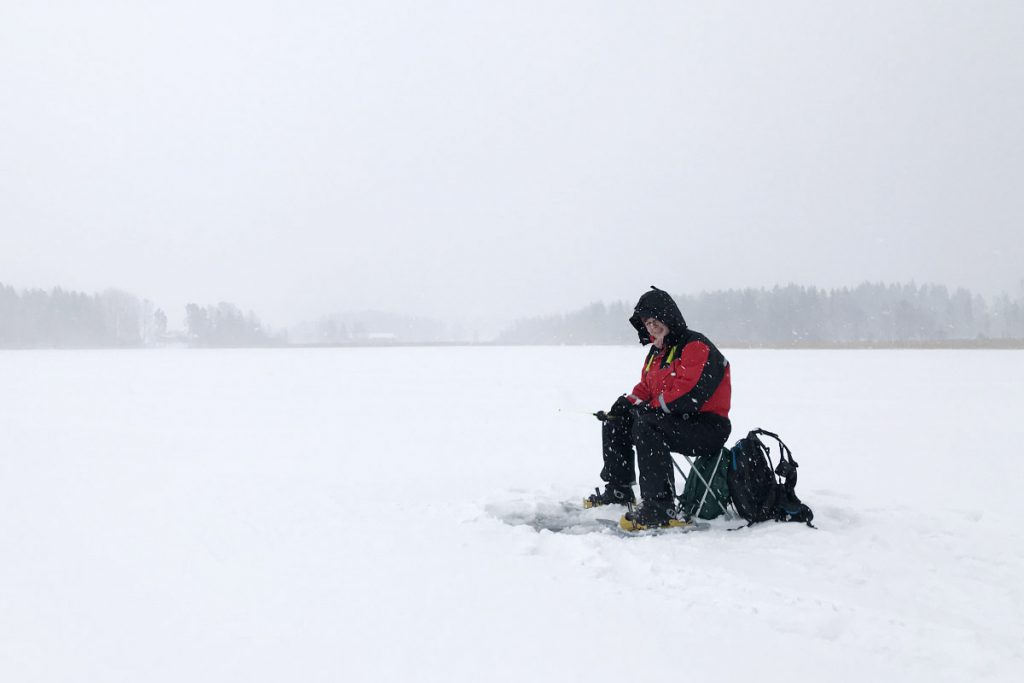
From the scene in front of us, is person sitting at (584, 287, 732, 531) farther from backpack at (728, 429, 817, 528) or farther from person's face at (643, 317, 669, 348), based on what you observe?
backpack at (728, 429, 817, 528)

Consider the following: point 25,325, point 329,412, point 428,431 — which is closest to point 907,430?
point 428,431

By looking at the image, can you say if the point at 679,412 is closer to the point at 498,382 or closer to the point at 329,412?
the point at 329,412

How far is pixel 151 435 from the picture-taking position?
8922 millimetres

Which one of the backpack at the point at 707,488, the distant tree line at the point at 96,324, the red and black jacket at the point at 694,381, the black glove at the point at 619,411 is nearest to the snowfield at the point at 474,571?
the backpack at the point at 707,488

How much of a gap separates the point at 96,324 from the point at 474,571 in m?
112

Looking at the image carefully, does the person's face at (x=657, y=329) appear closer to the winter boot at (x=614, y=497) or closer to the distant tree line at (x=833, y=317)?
the winter boot at (x=614, y=497)

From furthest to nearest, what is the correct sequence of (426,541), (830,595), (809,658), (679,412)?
(679,412), (426,541), (830,595), (809,658)

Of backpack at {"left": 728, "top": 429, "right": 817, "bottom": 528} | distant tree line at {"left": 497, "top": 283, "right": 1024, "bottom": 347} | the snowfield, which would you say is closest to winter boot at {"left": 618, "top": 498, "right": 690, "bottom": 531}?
the snowfield

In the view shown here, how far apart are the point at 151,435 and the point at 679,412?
25.9ft

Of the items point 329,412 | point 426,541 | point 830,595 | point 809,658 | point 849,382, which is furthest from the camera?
point 849,382

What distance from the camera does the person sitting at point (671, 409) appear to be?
14.4 ft

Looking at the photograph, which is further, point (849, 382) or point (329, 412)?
point (849, 382)

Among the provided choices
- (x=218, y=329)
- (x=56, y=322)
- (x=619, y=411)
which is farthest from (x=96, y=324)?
(x=619, y=411)

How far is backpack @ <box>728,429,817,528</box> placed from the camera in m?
4.31
